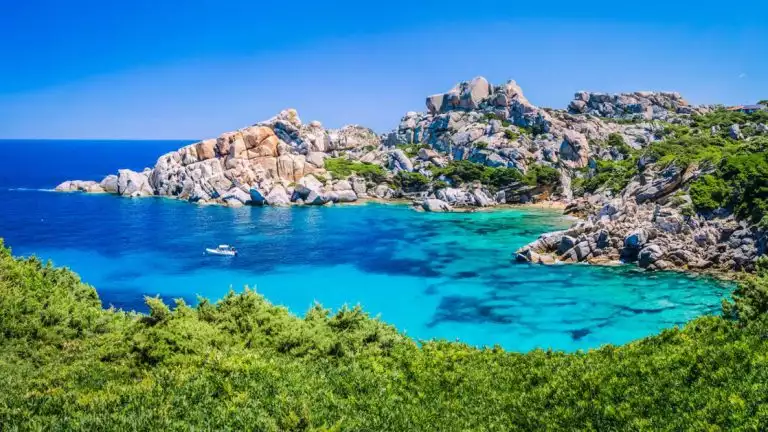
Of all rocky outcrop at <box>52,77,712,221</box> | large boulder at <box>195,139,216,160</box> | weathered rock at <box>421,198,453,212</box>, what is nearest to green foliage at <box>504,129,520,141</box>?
rocky outcrop at <box>52,77,712,221</box>

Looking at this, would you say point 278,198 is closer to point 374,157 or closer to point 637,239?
point 374,157

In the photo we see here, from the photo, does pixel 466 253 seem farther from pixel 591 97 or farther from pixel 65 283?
pixel 591 97

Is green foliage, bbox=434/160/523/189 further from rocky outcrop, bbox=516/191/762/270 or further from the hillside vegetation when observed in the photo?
rocky outcrop, bbox=516/191/762/270

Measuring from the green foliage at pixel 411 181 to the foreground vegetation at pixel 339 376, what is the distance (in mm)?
92995

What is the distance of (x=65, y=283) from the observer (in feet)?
85.4

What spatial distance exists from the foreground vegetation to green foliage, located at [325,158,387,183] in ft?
321

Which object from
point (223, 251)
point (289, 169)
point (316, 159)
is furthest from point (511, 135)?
point (223, 251)

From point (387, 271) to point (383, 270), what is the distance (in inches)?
24.0

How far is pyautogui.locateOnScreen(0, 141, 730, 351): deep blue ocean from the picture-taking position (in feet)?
131

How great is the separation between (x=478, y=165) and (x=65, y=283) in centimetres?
9359

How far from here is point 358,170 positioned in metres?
120

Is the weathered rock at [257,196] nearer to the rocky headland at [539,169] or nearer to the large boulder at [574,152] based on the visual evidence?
the rocky headland at [539,169]

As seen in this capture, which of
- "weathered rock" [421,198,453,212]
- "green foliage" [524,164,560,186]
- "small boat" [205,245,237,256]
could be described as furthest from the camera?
"green foliage" [524,164,560,186]

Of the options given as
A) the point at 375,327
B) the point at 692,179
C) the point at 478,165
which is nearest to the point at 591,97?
the point at 478,165
